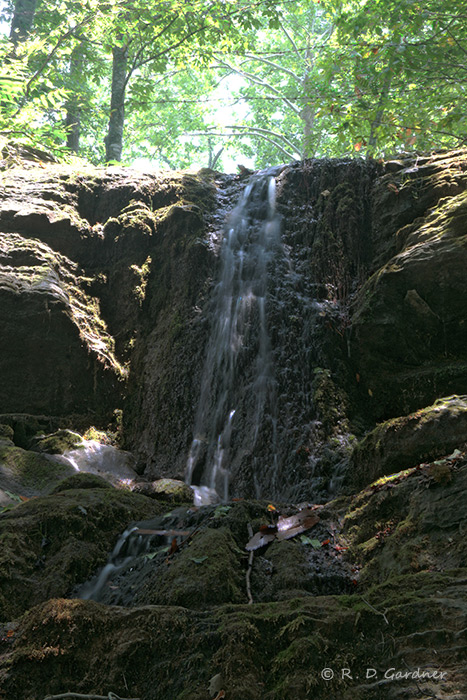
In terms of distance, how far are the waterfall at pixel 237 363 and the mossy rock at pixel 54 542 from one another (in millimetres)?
1956

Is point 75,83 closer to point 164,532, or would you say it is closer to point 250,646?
point 164,532

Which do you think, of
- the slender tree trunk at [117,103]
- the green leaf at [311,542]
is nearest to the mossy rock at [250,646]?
the green leaf at [311,542]

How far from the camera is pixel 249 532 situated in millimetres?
3428

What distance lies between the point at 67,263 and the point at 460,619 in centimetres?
803

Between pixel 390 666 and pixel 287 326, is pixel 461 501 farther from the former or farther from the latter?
pixel 287 326

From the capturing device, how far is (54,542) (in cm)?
336

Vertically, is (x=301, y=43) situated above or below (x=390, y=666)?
above

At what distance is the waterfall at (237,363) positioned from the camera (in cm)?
612

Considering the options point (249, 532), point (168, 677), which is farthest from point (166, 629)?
point (249, 532)

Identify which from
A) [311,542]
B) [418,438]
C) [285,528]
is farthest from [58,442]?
[418,438]

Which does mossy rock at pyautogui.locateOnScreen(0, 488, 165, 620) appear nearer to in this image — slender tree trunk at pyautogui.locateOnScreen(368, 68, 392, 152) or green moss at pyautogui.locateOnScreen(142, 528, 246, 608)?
green moss at pyautogui.locateOnScreen(142, 528, 246, 608)

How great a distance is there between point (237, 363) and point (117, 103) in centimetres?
768

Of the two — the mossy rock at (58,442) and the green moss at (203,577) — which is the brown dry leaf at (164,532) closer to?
the green moss at (203,577)

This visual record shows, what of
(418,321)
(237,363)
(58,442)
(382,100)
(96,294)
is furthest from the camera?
(96,294)
